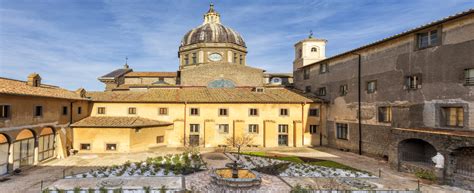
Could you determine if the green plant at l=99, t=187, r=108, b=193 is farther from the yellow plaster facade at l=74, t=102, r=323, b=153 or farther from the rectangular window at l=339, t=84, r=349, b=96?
the rectangular window at l=339, t=84, r=349, b=96

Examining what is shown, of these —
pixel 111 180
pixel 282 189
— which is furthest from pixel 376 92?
pixel 111 180

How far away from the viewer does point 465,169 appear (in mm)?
17406

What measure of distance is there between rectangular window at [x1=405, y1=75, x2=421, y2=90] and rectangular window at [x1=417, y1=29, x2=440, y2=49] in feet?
8.98

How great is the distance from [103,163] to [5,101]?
9058 millimetres

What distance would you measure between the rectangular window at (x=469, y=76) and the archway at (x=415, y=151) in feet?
19.3

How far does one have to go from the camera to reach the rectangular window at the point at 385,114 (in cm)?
2530

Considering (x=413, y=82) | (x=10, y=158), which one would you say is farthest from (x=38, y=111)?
(x=413, y=82)

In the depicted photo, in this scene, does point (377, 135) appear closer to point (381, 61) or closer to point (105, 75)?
point (381, 61)

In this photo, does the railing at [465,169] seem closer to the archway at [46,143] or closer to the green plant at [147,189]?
the green plant at [147,189]

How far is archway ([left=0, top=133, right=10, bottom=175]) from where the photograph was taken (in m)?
19.3

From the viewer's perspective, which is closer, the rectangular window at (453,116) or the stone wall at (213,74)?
the rectangular window at (453,116)

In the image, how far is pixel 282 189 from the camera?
16.2 metres

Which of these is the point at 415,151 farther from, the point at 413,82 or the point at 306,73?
the point at 306,73

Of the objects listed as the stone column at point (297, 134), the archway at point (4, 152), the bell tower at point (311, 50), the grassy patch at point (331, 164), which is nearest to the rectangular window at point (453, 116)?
the grassy patch at point (331, 164)
